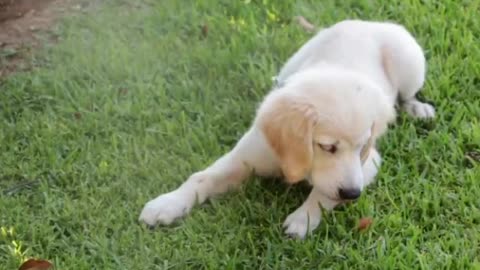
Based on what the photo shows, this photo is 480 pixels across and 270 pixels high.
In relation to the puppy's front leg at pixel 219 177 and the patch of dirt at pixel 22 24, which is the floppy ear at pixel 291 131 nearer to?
the puppy's front leg at pixel 219 177

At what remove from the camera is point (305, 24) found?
6.05 meters

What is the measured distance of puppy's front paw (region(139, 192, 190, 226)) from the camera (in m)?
4.41

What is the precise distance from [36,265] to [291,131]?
1231 millimetres

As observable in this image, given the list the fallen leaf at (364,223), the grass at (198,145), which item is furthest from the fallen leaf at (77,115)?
the fallen leaf at (364,223)

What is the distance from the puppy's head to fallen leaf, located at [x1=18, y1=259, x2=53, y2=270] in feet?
3.56

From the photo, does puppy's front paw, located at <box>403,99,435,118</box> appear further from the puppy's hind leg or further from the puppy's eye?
the puppy's eye

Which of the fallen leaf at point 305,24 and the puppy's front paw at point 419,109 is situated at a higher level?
the puppy's front paw at point 419,109

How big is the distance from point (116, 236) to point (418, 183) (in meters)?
1.42

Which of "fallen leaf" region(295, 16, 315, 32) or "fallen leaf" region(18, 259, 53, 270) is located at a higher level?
"fallen leaf" region(295, 16, 315, 32)

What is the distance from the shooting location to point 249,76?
549 centimetres

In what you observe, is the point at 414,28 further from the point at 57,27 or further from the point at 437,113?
the point at 57,27

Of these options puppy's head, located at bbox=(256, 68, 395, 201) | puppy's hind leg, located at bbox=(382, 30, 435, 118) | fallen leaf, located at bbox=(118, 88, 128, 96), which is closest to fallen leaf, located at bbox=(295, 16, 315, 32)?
puppy's hind leg, located at bbox=(382, 30, 435, 118)

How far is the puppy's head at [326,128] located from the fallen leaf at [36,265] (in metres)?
1.08

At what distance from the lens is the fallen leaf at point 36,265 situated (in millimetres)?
4203
